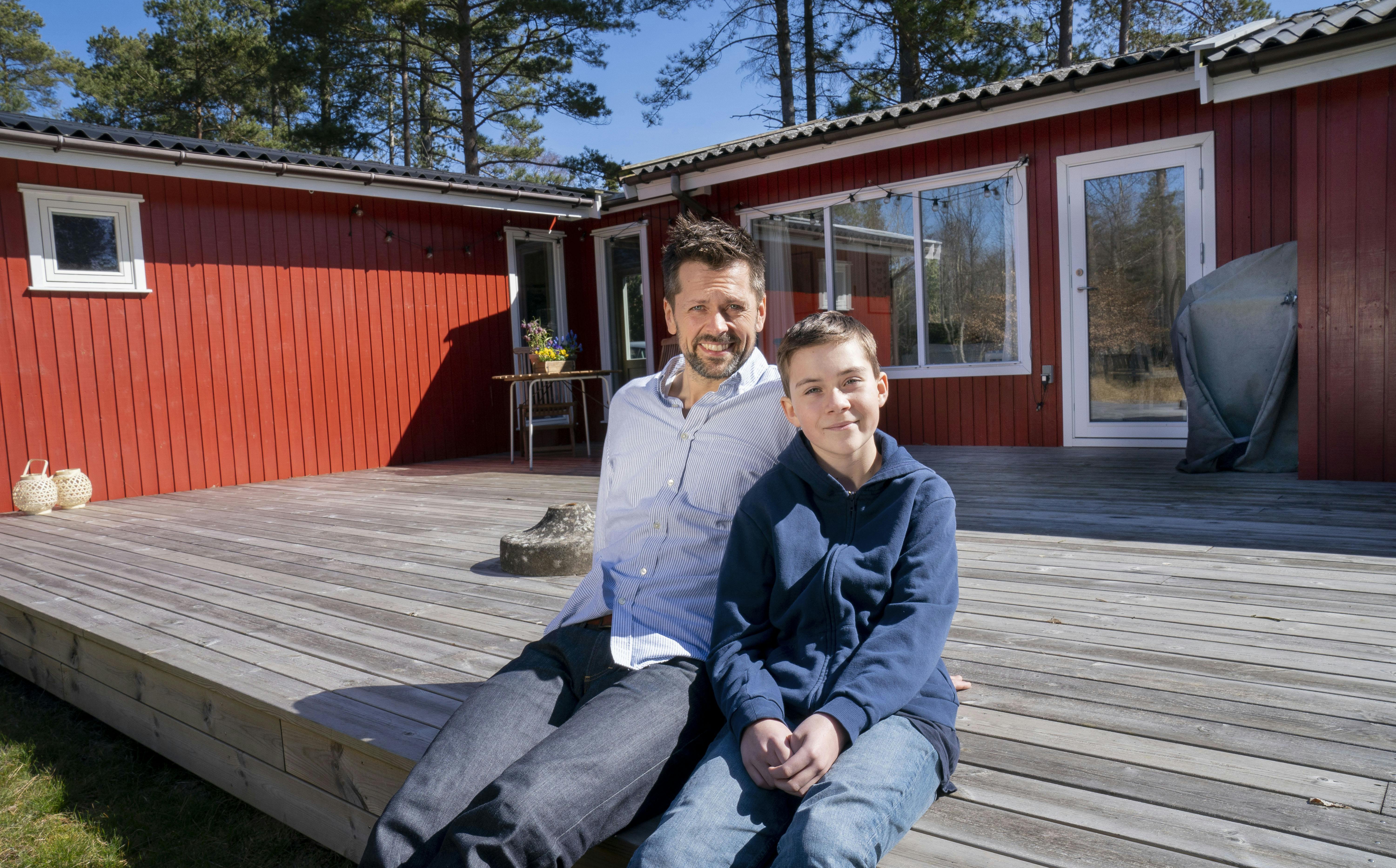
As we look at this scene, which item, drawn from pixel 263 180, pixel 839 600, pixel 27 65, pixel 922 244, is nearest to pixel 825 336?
pixel 839 600

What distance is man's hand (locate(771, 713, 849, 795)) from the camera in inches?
47.0

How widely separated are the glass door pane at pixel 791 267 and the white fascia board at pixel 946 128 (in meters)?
0.45

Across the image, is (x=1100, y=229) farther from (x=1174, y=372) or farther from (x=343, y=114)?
→ (x=343, y=114)

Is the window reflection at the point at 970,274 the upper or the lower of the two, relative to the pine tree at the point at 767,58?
lower

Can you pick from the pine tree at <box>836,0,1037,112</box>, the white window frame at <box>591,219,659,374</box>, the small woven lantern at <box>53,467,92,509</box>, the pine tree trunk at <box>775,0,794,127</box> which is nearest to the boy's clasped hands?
the small woven lantern at <box>53,467,92,509</box>

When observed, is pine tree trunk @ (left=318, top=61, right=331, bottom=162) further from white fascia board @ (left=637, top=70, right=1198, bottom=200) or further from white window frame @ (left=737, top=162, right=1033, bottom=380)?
white window frame @ (left=737, top=162, right=1033, bottom=380)

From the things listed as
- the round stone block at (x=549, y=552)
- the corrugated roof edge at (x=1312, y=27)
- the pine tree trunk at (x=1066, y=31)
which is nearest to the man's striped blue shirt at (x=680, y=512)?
the round stone block at (x=549, y=552)

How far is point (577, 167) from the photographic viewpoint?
44.0ft

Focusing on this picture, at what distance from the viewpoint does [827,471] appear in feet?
4.87

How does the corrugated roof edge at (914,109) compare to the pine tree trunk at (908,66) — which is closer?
the corrugated roof edge at (914,109)

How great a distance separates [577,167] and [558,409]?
6792mm

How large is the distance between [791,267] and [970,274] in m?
1.63

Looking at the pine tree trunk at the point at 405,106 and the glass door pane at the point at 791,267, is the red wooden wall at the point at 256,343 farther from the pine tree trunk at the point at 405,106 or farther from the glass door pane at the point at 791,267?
the pine tree trunk at the point at 405,106

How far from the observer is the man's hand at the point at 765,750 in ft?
3.99
